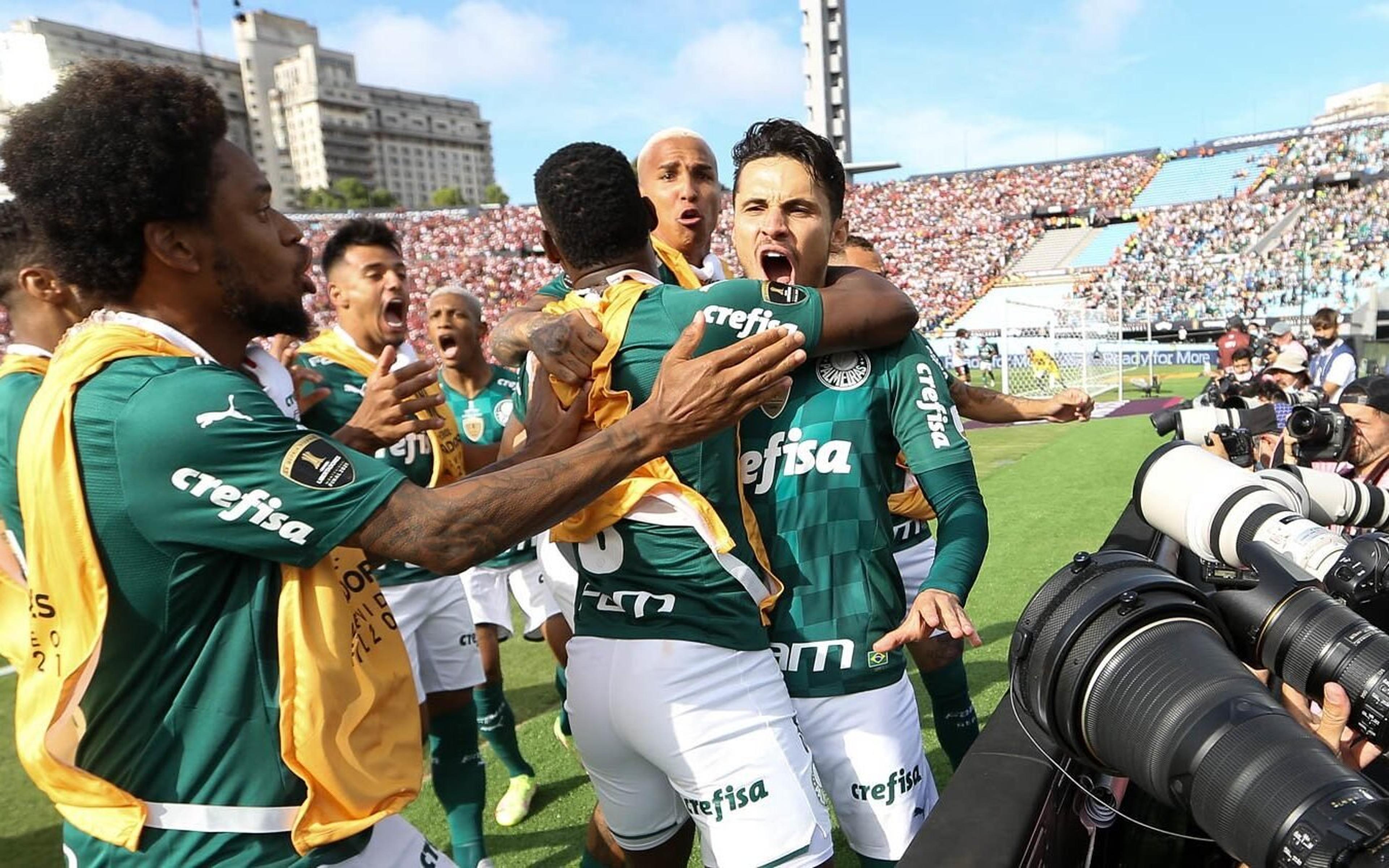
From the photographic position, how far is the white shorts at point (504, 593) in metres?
4.46

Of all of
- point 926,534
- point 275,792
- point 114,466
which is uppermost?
point 114,466

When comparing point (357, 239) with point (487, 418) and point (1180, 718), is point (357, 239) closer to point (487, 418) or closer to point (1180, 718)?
point (487, 418)

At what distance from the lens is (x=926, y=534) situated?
11.5 ft

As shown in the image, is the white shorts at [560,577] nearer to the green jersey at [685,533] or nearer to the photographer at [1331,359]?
the green jersey at [685,533]

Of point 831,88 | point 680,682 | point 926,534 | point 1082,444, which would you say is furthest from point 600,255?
point 831,88

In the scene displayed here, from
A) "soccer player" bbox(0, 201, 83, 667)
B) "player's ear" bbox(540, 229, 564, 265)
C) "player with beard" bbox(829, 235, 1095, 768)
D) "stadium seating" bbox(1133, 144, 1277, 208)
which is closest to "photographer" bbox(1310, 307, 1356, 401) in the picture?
"player with beard" bbox(829, 235, 1095, 768)

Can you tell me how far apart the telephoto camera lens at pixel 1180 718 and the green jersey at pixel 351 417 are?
2579 mm

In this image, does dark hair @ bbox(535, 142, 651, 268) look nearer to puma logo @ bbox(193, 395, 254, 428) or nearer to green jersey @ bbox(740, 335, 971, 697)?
green jersey @ bbox(740, 335, 971, 697)

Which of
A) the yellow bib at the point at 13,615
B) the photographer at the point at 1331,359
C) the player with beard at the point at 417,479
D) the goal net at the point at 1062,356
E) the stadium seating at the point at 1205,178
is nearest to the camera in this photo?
the yellow bib at the point at 13,615

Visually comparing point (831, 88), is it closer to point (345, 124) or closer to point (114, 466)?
point (114, 466)

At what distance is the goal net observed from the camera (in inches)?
798

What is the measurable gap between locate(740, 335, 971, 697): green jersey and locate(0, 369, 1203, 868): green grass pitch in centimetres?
156

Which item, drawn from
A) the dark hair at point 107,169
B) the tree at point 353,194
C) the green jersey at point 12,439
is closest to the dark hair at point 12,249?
the green jersey at point 12,439

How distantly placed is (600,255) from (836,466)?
2.38 ft
